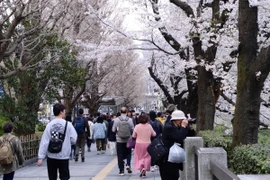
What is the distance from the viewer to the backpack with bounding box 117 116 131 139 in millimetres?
11904

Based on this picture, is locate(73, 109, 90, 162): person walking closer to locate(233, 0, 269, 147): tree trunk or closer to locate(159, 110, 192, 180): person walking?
locate(159, 110, 192, 180): person walking

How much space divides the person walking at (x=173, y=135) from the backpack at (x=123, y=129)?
4.76 metres

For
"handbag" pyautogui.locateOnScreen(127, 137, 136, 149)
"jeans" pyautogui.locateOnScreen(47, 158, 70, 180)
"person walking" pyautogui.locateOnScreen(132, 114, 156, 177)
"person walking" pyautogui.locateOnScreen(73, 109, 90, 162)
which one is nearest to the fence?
"person walking" pyautogui.locateOnScreen(73, 109, 90, 162)

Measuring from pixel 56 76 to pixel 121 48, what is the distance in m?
3.44

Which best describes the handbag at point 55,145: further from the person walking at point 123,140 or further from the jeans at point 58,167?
the person walking at point 123,140

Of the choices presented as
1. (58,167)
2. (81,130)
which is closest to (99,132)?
(81,130)

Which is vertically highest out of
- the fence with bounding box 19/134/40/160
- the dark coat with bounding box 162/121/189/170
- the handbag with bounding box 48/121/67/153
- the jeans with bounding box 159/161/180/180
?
the dark coat with bounding box 162/121/189/170

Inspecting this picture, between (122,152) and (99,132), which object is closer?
(122,152)

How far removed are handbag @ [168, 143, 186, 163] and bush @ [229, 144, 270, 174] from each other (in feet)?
2.54

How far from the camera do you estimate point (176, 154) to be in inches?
270

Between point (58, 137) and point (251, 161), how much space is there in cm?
321

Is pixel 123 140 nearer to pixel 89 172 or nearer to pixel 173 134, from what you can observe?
pixel 89 172

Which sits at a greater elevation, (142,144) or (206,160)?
(206,160)

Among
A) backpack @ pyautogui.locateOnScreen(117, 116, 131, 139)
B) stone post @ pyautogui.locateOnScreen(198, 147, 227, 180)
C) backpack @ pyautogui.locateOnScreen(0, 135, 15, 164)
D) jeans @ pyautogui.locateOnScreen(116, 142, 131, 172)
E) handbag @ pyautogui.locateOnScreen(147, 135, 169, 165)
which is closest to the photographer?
stone post @ pyautogui.locateOnScreen(198, 147, 227, 180)
